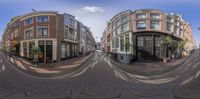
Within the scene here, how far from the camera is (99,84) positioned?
178 cm

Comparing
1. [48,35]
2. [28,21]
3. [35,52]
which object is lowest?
[35,52]

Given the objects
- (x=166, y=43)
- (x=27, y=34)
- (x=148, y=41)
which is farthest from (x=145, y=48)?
(x=27, y=34)

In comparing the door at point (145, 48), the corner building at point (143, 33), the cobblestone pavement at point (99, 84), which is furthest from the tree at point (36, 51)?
the door at point (145, 48)

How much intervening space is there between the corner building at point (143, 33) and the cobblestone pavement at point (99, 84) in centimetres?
27

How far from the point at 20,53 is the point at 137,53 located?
0.93 metres

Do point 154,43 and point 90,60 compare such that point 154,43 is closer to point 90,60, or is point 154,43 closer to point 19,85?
point 90,60

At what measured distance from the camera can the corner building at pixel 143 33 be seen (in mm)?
1216

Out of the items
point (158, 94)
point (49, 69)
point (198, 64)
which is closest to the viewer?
point (49, 69)

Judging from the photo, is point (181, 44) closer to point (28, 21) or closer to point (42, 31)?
point (42, 31)

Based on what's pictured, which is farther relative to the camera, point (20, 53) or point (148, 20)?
point (20, 53)

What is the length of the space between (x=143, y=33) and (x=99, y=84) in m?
0.79

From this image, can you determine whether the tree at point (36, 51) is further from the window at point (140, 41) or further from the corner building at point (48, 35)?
the window at point (140, 41)

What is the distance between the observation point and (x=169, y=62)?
4.36 feet

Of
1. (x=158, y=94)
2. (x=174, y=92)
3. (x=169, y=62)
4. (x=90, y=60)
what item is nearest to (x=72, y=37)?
(x=90, y=60)
